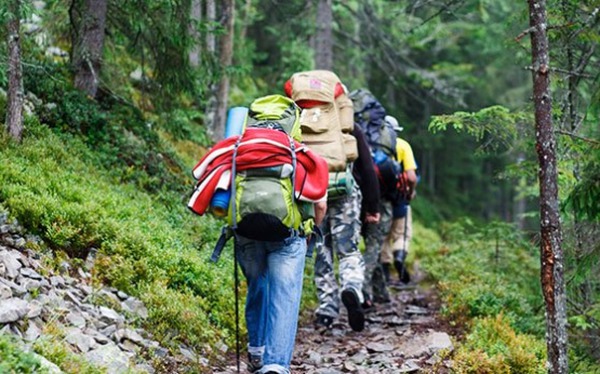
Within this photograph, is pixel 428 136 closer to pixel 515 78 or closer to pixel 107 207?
pixel 515 78

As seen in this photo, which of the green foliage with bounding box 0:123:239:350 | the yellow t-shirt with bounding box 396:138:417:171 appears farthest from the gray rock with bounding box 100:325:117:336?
the yellow t-shirt with bounding box 396:138:417:171

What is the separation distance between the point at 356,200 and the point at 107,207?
2.96m

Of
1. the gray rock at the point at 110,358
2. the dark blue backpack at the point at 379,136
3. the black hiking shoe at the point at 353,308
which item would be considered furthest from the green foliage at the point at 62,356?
the dark blue backpack at the point at 379,136

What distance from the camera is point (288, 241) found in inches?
213

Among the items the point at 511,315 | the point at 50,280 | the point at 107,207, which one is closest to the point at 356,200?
the point at 511,315

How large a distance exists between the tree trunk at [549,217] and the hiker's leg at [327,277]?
290 centimetres

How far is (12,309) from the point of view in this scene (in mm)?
4531

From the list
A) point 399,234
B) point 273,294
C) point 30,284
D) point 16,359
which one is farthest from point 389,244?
point 16,359

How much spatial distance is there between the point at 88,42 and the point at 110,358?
5.97 metres

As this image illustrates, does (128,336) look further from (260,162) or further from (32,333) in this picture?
(260,162)

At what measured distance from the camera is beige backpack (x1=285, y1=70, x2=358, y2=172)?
291 inches

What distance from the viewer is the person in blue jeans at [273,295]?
520 centimetres

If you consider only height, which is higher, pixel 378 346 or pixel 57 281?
pixel 57 281

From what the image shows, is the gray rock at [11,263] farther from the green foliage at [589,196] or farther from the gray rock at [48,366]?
the green foliage at [589,196]
